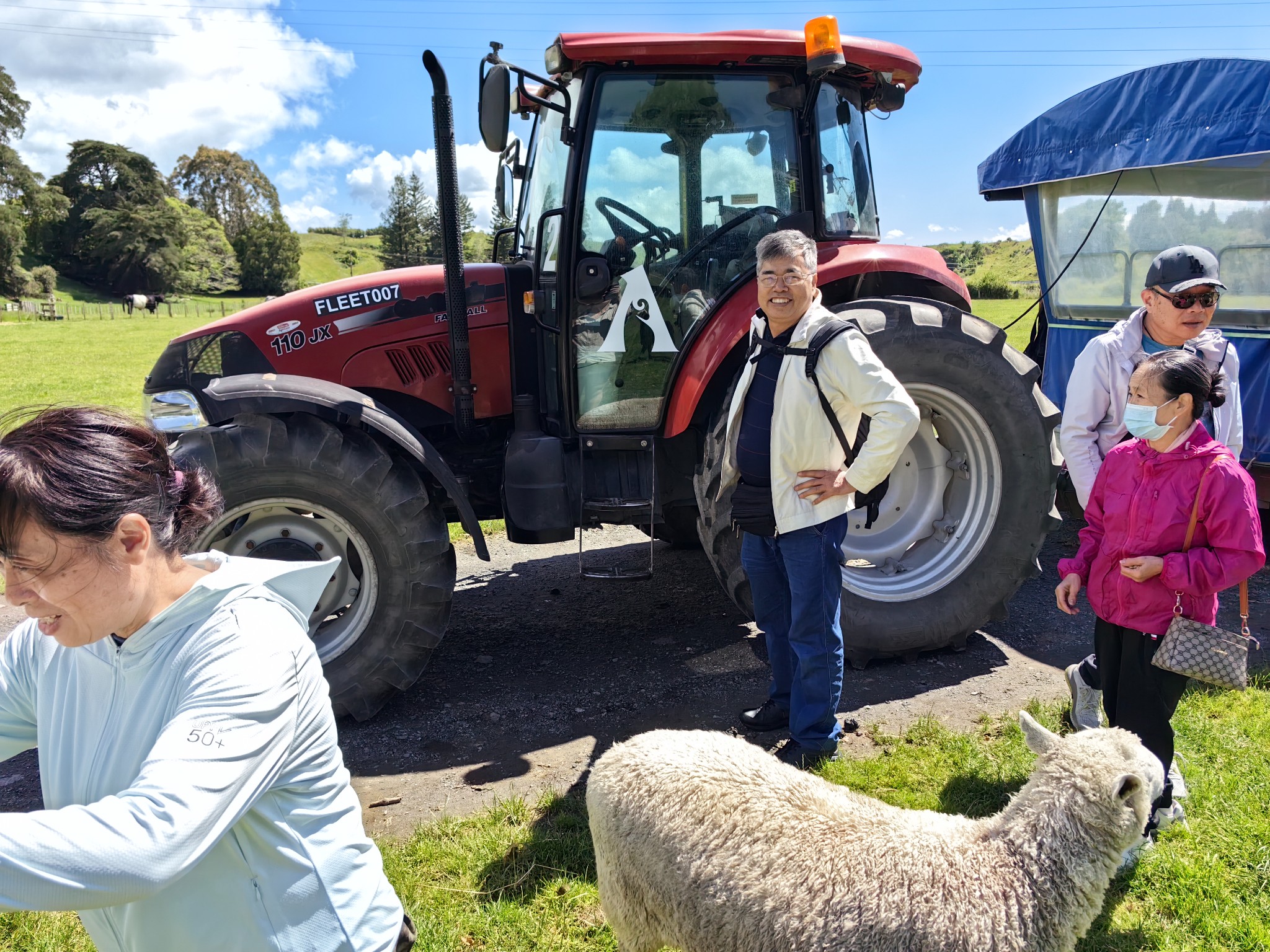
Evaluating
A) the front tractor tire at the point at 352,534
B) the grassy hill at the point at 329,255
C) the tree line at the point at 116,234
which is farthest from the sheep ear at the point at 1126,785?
the grassy hill at the point at 329,255

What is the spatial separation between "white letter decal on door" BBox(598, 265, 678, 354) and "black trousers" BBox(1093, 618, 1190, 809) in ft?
7.01

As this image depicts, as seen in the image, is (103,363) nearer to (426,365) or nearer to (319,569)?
(426,365)

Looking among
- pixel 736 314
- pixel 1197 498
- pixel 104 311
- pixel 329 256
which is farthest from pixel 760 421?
pixel 329 256

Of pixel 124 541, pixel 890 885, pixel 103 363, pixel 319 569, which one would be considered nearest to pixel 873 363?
pixel 890 885

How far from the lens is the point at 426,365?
4.02 metres

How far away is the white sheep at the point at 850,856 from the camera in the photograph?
1.62 metres

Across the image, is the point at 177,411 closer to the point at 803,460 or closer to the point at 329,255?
the point at 803,460

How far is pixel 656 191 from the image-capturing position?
3812 mm

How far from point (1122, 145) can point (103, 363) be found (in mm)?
19865

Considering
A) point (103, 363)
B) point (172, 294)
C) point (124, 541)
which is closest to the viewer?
point (124, 541)

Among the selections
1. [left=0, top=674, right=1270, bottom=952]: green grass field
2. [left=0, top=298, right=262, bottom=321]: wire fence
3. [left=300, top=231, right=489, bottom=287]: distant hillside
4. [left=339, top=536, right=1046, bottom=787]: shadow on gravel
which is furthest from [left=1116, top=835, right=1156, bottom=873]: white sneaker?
[left=300, top=231, right=489, bottom=287]: distant hillside

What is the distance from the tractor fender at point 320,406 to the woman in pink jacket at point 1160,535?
228 cm

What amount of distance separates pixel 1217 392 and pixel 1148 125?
4531 millimetres

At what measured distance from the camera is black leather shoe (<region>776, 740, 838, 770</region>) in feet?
10.0
